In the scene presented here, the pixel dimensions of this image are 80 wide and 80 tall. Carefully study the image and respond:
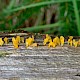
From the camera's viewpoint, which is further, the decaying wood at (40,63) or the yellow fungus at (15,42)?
the yellow fungus at (15,42)

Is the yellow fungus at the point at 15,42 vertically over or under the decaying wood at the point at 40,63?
over

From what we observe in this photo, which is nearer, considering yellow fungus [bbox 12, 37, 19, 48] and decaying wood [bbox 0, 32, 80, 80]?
decaying wood [bbox 0, 32, 80, 80]

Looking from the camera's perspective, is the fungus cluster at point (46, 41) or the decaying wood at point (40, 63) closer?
the decaying wood at point (40, 63)

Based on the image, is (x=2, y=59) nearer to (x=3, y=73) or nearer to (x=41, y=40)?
(x=3, y=73)

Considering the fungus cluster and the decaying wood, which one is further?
the fungus cluster

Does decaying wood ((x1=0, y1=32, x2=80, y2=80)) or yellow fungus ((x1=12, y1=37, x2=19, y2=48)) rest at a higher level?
yellow fungus ((x1=12, y1=37, x2=19, y2=48))

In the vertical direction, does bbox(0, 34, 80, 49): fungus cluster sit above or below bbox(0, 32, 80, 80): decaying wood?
above

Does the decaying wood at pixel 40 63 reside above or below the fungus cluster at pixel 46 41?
below

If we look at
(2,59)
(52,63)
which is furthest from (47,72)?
(2,59)
